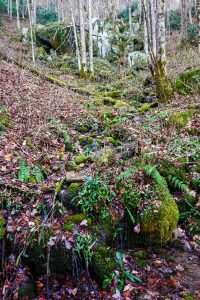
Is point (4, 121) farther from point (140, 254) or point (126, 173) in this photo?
point (140, 254)

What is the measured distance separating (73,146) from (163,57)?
462 cm

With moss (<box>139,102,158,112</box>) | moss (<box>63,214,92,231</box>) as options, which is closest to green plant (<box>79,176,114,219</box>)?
moss (<box>63,214,92,231</box>)

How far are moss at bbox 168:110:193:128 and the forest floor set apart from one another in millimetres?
135

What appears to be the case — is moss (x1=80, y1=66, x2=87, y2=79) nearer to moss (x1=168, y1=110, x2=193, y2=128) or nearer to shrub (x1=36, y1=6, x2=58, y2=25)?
moss (x1=168, y1=110, x2=193, y2=128)

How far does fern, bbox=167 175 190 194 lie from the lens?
468 cm

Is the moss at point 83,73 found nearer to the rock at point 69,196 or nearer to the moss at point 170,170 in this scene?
the moss at point 170,170

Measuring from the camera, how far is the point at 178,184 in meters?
4.78

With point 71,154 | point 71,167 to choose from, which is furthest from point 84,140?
point 71,167

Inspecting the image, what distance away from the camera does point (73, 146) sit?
20.8 feet

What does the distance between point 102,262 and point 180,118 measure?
420 centimetres

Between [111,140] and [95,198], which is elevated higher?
[111,140]

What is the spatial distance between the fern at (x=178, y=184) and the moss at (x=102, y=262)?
71.2 inches

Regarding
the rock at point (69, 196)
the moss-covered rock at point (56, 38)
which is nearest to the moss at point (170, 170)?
the rock at point (69, 196)

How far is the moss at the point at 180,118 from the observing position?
21.0 ft
